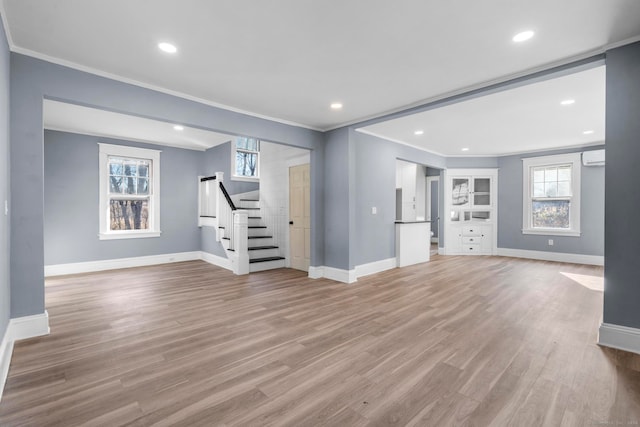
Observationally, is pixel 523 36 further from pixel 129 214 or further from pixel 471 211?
pixel 129 214

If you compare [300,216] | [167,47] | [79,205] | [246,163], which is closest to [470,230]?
[300,216]

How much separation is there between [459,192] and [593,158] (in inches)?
108

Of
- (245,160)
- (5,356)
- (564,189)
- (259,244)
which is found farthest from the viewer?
(245,160)

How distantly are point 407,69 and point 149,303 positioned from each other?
161 inches

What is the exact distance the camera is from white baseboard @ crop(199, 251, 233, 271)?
6.07 metres

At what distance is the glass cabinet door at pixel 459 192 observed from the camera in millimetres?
8078

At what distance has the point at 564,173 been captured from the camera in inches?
273

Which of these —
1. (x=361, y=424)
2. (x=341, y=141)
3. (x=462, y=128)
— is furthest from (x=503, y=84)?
(x=361, y=424)

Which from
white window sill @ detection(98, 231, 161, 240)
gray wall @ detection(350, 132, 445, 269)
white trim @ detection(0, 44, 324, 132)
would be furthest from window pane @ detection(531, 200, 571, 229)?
white window sill @ detection(98, 231, 161, 240)

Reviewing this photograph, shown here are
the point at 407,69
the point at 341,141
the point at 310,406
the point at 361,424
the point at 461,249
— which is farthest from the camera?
the point at 461,249

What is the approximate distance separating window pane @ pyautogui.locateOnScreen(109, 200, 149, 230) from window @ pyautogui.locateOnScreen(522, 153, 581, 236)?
29.2ft

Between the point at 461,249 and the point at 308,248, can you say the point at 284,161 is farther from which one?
the point at 461,249

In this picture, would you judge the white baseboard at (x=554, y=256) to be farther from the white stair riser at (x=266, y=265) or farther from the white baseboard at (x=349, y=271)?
the white stair riser at (x=266, y=265)

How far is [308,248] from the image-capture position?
5785mm
